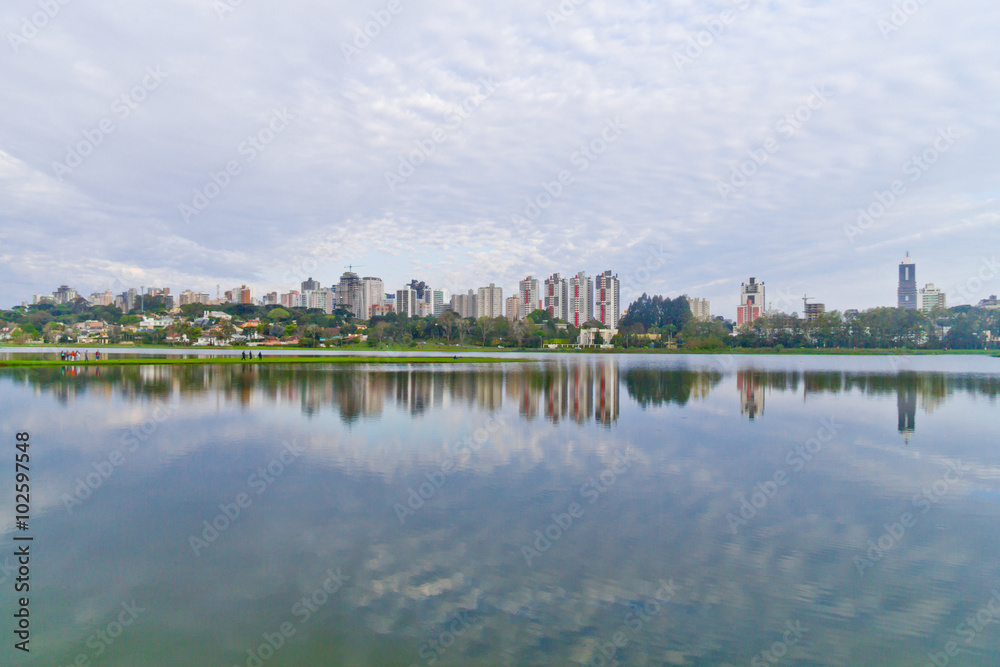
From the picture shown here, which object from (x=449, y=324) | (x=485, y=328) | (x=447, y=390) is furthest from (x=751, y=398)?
(x=485, y=328)

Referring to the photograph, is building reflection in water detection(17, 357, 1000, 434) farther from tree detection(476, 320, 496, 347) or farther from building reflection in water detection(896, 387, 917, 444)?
tree detection(476, 320, 496, 347)

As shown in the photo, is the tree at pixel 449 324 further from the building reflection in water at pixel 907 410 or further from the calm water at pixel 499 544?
the calm water at pixel 499 544

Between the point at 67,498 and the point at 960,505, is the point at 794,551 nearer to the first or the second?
the point at 960,505

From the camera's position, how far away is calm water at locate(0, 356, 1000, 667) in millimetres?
5371

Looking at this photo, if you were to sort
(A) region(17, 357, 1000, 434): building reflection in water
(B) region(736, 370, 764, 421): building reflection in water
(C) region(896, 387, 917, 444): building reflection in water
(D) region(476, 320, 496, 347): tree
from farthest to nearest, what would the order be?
(D) region(476, 320, 496, 347): tree → (B) region(736, 370, 764, 421): building reflection in water → (A) region(17, 357, 1000, 434): building reflection in water → (C) region(896, 387, 917, 444): building reflection in water

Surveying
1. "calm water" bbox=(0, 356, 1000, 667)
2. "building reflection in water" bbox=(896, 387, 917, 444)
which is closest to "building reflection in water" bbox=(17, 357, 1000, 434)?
"building reflection in water" bbox=(896, 387, 917, 444)

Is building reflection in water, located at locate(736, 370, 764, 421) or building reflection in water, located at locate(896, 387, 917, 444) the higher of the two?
building reflection in water, located at locate(736, 370, 764, 421)

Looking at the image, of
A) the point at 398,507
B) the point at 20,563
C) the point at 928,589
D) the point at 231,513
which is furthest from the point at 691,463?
the point at 20,563

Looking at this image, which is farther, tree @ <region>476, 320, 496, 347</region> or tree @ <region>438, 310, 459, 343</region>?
tree @ <region>476, 320, 496, 347</region>

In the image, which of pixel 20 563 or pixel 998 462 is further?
pixel 998 462

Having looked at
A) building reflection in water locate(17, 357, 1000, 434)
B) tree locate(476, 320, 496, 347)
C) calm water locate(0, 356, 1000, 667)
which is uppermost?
tree locate(476, 320, 496, 347)

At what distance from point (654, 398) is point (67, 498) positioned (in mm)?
21904

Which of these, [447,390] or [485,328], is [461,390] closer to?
[447,390]

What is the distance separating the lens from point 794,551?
7.57 m
